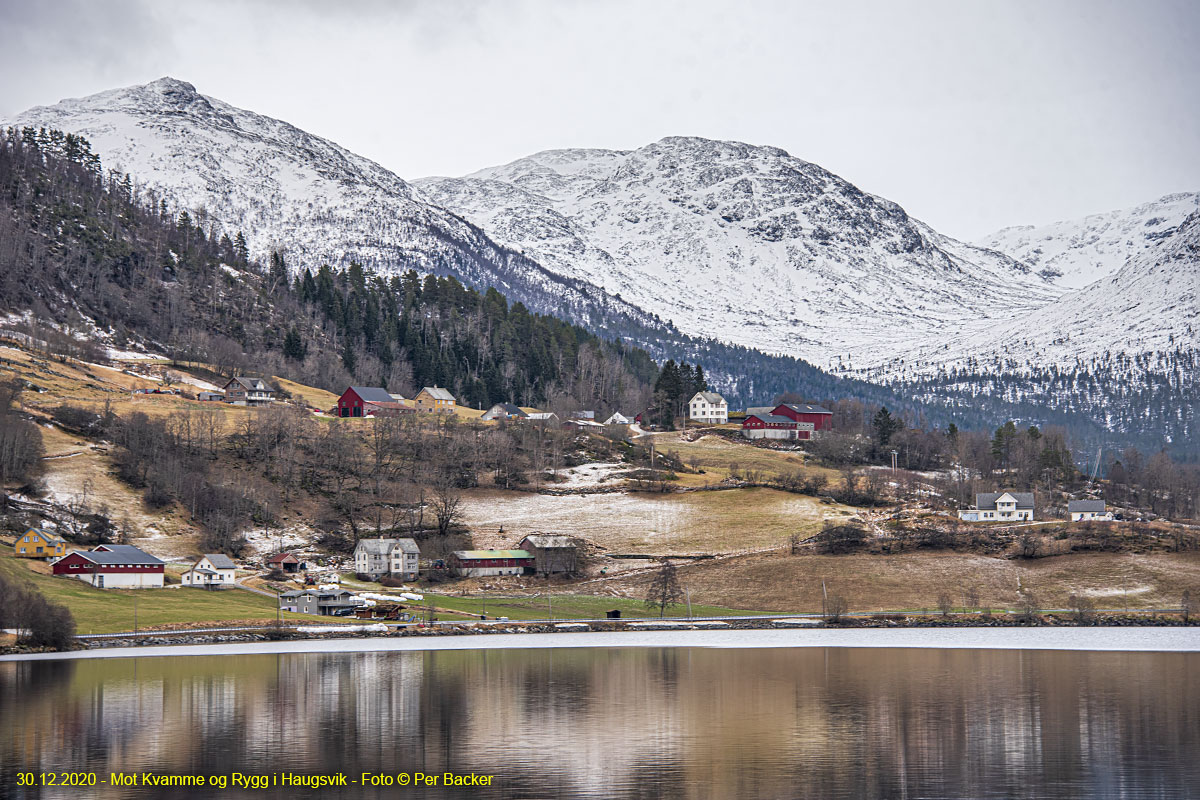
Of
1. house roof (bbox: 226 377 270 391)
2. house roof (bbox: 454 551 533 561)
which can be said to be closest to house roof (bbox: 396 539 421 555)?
house roof (bbox: 454 551 533 561)

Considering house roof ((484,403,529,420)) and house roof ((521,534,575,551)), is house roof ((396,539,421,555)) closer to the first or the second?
house roof ((521,534,575,551))

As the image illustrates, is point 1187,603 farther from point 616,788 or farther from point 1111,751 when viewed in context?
point 616,788

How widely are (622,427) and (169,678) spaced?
11498cm

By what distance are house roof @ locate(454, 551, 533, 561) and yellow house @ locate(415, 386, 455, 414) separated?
2642 inches

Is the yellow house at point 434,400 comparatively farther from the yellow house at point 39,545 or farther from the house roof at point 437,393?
the yellow house at point 39,545

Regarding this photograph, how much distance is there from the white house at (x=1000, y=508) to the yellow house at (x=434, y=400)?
83.4 metres

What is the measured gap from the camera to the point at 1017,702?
177 ft

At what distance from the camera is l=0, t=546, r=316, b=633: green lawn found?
3575 inches

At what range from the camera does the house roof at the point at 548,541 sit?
120938 millimetres

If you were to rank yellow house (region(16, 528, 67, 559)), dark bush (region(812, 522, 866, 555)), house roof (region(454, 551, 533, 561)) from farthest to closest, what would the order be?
house roof (region(454, 551, 533, 561)) < dark bush (region(812, 522, 866, 555)) < yellow house (region(16, 528, 67, 559))

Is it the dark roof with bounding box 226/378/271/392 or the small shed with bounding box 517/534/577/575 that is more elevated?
the dark roof with bounding box 226/378/271/392

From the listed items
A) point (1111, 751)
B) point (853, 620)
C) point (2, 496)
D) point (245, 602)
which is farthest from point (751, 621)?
point (2, 496)

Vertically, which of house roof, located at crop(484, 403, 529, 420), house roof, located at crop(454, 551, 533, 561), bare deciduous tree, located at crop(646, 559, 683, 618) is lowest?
bare deciduous tree, located at crop(646, 559, 683, 618)

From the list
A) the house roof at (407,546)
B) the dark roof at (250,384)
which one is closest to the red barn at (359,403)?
the dark roof at (250,384)
